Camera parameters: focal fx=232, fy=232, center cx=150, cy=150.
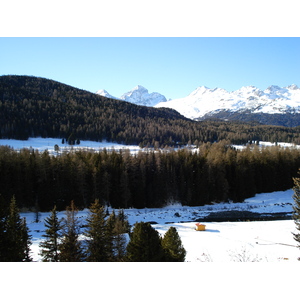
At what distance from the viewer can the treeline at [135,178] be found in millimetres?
36094

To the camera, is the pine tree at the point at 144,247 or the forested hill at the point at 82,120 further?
the forested hill at the point at 82,120

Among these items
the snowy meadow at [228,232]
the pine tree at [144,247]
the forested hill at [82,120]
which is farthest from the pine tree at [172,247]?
the forested hill at [82,120]

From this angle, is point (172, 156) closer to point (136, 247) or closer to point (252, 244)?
point (252, 244)

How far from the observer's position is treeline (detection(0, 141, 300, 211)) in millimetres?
36094

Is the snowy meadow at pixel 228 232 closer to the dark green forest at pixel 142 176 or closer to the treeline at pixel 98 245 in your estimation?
the treeline at pixel 98 245

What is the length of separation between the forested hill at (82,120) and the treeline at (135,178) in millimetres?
58572

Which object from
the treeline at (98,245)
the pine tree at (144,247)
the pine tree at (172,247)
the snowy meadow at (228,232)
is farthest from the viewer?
the snowy meadow at (228,232)

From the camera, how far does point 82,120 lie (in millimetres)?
120750

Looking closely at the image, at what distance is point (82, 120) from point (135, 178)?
286 ft

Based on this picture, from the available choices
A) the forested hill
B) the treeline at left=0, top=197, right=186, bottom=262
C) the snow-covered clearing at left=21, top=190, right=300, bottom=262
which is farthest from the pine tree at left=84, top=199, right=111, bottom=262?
the forested hill

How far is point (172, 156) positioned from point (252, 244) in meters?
29.0

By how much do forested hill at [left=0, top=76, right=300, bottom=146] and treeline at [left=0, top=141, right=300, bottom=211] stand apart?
58572 mm

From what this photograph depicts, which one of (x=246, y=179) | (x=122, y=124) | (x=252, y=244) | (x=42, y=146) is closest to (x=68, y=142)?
(x=42, y=146)

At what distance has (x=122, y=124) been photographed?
129 meters
